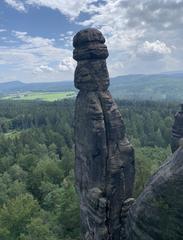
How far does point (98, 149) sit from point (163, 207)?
38.3 feet

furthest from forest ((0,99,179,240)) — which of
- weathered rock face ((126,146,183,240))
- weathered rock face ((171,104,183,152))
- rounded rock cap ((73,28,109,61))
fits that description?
weathered rock face ((126,146,183,240))

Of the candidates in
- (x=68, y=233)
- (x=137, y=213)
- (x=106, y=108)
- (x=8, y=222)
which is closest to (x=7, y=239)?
(x=8, y=222)

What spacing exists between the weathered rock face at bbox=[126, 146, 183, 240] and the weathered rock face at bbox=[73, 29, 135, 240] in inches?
290

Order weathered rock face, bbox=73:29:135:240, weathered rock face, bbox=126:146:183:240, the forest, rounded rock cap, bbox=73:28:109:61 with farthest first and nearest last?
the forest
rounded rock cap, bbox=73:28:109:61
weathered rock face, bbox=73:29:135:240
weathered rock face, bbox=126:146:183:240

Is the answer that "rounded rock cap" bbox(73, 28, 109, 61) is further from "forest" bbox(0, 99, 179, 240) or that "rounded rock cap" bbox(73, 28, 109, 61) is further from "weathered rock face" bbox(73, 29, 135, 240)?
"forest" bbox(0, 99, 179, 240)

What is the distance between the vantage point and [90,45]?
35031 millimetres

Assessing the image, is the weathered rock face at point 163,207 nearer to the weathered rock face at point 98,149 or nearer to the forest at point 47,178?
the weathered rock face at point 98,149

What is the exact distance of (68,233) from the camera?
2436 inches

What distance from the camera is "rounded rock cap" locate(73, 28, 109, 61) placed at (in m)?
35.1

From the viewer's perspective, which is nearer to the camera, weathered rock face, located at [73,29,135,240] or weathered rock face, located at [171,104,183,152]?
weathered rock face, located at [73,29,135,240]

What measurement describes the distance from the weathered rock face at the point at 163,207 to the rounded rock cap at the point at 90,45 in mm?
14137

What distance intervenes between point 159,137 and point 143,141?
8891 mm

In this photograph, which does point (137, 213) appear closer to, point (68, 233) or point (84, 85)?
point (84, 85)

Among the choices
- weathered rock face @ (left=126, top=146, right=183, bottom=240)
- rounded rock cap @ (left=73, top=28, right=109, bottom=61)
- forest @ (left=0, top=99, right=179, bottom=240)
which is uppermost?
rounded rock cap @ (left=73, top=28, right=109, bottom=61)
